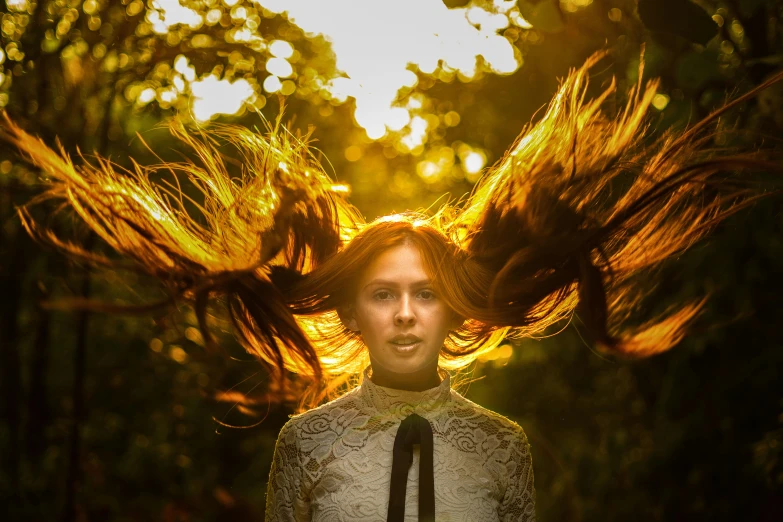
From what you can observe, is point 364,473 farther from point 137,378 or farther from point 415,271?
point 137,378

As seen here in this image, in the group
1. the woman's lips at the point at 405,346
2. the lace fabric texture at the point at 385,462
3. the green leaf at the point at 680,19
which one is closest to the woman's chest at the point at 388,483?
the lace fabric texture at the point at 385,462

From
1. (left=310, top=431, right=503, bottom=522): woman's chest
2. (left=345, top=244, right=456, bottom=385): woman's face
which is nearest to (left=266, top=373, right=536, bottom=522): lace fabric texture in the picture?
(left=310, top=431, right=503, bottom=522): woman's chest

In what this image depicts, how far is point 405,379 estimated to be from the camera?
2.98 meters

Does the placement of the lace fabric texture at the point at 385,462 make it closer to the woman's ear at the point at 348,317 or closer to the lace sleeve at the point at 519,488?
the lace sleeve at the point at 519,488

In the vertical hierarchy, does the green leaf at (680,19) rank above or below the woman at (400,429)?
above

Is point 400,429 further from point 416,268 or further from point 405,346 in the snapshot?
point 416,268

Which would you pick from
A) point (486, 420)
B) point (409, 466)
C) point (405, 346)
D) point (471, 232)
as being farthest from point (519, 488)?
point (471, 232)

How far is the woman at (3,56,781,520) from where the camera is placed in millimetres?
2863

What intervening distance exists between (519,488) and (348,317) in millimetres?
812

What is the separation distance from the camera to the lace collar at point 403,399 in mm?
2969

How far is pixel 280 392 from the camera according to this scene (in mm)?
3146

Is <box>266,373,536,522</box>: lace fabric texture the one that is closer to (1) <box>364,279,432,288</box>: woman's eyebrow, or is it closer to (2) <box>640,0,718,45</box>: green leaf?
(1) <box>364,279,432,288</box>: woman's eyebrow

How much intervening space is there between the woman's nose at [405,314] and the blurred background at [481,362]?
696 mm

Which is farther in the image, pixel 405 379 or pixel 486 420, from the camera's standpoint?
pixel 486 420
